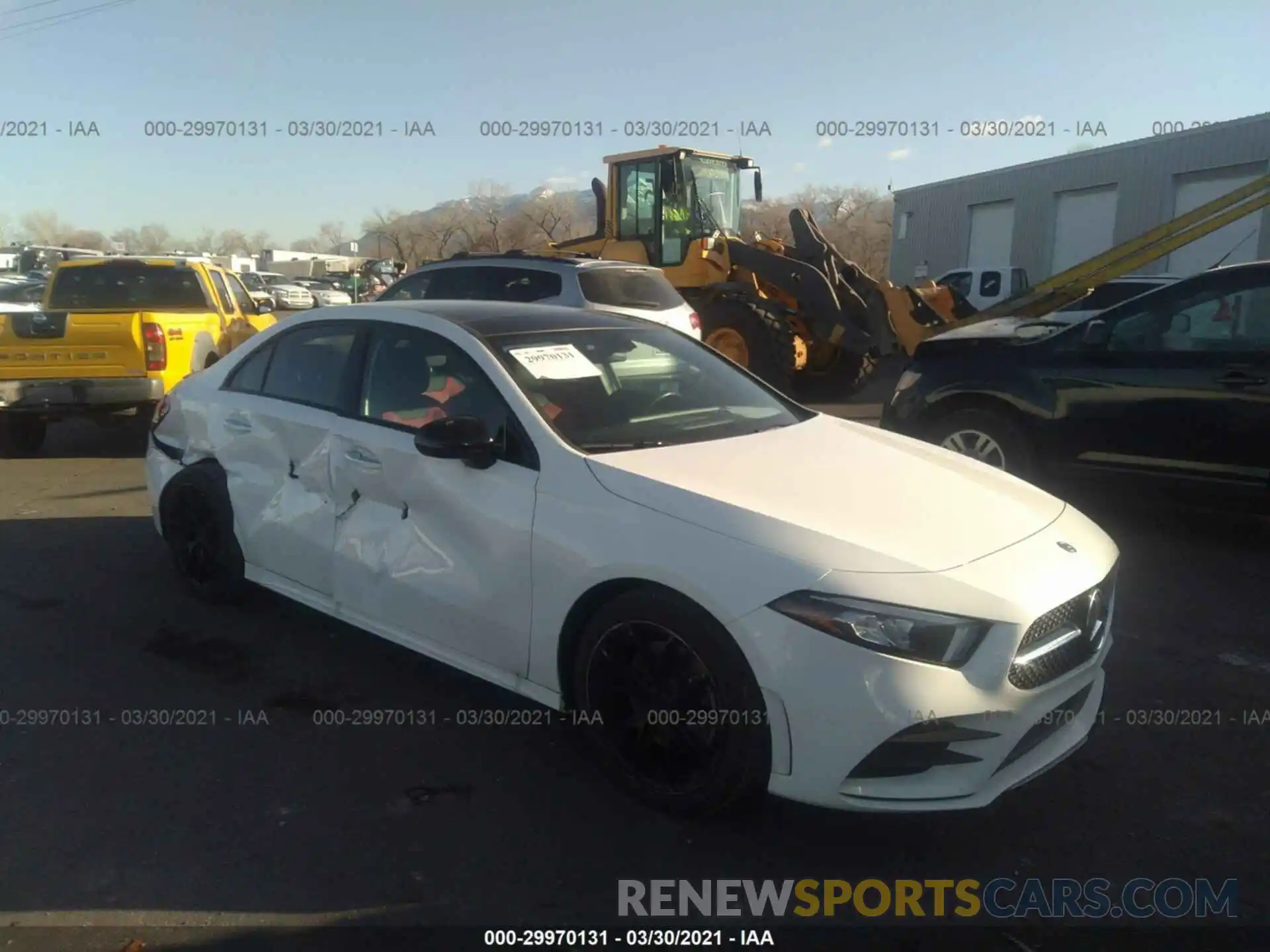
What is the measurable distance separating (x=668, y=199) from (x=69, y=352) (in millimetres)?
7627

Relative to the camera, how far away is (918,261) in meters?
31.8

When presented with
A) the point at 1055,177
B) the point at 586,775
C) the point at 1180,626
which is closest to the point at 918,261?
the point at 1055,177

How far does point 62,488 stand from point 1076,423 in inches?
284

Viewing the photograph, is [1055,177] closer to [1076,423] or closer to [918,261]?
[918,261]

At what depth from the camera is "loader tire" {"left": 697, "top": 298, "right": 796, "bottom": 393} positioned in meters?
11.8

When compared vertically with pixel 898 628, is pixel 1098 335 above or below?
above

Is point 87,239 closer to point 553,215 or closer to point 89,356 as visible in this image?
point 553,215

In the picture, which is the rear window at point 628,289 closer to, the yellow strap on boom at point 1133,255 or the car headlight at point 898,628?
the yellow strap on boom at point 1133,255

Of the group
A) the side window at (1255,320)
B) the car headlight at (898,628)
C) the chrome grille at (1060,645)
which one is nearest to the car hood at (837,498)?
the car headlight at (898,628)

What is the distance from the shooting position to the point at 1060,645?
2893 mm

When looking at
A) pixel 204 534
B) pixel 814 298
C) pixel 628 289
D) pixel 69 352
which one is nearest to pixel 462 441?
pixel 204 534

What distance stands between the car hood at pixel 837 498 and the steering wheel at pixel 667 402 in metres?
0.31

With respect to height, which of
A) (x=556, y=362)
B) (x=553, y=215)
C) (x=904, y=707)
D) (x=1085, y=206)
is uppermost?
(x=553, y=215)

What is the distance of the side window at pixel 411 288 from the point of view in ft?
32.4
